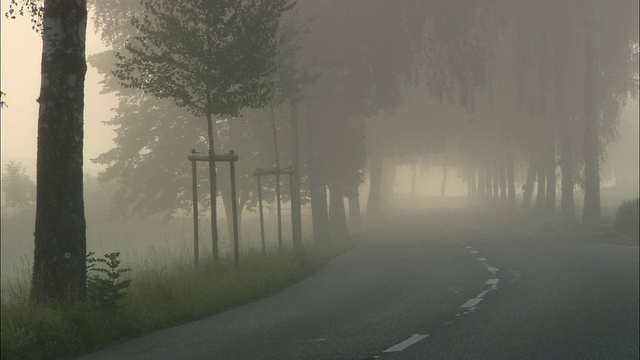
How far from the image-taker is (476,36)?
29.8 m

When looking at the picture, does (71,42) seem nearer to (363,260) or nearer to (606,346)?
(606,346)

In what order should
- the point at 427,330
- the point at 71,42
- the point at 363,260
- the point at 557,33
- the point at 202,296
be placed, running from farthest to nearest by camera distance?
the point at 557,33
the point at 363,260
the point at 202,296
the point at 71,42
the point at 427,330

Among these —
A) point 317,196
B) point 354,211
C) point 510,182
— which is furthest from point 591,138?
point 510,182

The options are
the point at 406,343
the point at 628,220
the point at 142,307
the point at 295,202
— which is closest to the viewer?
the point at 406,343

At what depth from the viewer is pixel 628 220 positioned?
2688cm

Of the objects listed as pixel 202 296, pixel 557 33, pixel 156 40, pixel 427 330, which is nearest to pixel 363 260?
pixel 156 40

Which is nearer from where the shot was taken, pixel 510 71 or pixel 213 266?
pixel 213 266

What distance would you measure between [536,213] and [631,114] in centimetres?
7806

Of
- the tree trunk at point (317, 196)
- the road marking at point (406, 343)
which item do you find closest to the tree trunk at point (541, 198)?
the tree trunk at point (317, 196)

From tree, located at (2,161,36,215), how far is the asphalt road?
51.3 meters

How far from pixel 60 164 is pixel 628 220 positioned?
21567mm

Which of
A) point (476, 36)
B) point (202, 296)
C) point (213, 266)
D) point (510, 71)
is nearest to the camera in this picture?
point (202, 296)

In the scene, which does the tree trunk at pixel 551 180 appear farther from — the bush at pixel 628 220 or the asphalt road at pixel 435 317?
the asphalt road at pixel 435 317

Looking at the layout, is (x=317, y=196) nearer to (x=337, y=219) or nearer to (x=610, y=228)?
(x=337, y=219)
